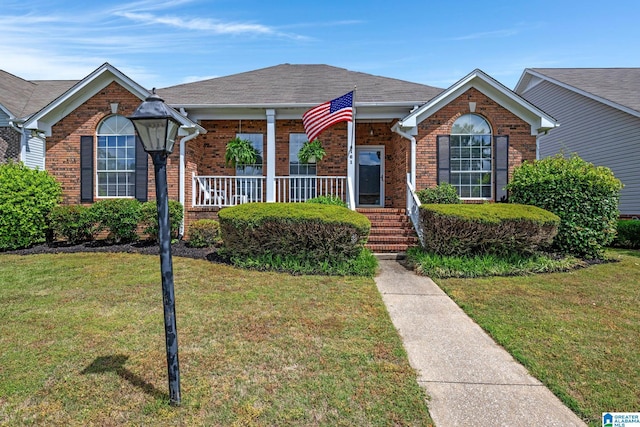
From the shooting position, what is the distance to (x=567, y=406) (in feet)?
8.86

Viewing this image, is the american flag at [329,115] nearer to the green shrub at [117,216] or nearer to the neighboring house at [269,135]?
the neighboring house at [269,135]

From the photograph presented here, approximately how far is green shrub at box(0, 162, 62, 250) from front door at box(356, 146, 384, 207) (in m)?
9.16

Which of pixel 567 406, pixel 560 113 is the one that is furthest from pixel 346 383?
pixel 560 113

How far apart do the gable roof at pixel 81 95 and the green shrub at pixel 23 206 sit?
1341 mm

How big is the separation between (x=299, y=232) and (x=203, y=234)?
10.8 feet

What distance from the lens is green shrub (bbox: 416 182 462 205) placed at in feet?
30.5

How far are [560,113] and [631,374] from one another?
1524cm

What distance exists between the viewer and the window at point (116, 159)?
10.0 meters

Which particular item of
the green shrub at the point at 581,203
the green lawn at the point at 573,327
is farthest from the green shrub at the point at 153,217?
the green shrub at the point at 581,203

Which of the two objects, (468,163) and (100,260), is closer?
(100,260)

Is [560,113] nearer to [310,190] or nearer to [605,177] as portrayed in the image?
[605,177]

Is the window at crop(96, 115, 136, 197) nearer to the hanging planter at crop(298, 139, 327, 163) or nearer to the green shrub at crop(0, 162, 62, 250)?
the green shrub at crop(0, 162, 62, 250)

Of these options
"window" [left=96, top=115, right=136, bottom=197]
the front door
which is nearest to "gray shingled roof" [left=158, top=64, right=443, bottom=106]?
"window" [left=96, top=115, right=136, bottom=197]

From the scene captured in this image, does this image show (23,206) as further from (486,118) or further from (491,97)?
(491,97)
